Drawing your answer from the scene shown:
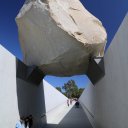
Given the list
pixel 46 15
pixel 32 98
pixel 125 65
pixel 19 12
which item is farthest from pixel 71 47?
pixel 32 98

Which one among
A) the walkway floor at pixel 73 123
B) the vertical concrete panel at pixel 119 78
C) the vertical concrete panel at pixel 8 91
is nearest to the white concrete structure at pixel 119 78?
the vertical concrete panel at pixel 119 78

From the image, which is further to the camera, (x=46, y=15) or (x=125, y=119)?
(x=46, y=15)

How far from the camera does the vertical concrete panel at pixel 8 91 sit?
277 inches

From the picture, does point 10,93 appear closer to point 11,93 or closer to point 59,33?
point 11,93

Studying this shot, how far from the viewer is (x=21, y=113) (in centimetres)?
934

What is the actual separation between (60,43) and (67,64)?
1.59 meters

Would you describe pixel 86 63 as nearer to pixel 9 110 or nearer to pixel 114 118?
pixel 114 118

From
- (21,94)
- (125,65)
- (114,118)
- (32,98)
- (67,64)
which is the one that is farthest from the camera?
(32,98)

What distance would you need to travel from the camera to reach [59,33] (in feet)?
29.0

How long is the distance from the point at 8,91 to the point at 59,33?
2.68 metres

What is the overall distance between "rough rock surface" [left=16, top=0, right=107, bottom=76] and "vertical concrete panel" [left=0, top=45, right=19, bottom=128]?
153cm

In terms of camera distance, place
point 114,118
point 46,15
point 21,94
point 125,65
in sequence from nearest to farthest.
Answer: point 125,65 → point 114,118 → point 46,15 → point 21,94

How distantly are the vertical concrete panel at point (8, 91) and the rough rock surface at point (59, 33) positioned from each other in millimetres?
1528

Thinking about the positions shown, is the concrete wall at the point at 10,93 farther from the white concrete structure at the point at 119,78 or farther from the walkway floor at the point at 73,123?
the walkway floor at the point at 73,123
